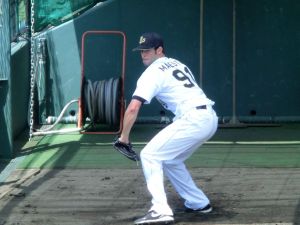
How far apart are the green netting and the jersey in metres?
5.45

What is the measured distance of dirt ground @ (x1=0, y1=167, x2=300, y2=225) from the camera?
6.93m

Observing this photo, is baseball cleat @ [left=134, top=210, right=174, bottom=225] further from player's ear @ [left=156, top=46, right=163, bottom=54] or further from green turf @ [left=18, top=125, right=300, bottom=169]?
green turf @ [left=18, top=125, right=300, bottom=169]

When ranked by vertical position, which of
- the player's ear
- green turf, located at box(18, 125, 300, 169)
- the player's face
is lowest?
green turf, located at box(18, 125, 300, 169)

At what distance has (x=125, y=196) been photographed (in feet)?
25.3

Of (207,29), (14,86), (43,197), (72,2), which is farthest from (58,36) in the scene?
(43,197)

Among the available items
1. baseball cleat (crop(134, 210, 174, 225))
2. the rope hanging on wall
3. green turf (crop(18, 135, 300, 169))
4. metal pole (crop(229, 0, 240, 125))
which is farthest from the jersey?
metal pole (crop(229, 0, 240, 125))

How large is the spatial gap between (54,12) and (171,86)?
5.76 meters

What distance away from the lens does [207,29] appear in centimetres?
1178

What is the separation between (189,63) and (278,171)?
351 cm

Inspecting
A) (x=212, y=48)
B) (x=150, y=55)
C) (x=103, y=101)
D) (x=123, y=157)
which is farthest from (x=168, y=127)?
(x=212, y=48)

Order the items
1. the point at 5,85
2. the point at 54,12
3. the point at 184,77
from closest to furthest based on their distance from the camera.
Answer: the point at 184,77
the point at 5,85
the point at 54,12

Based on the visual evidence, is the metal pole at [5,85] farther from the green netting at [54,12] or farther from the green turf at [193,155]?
the green netting at [54,12]

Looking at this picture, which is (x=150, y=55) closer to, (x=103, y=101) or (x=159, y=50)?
(x=159, y=50)

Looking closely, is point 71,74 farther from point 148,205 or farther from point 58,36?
point 148,205
